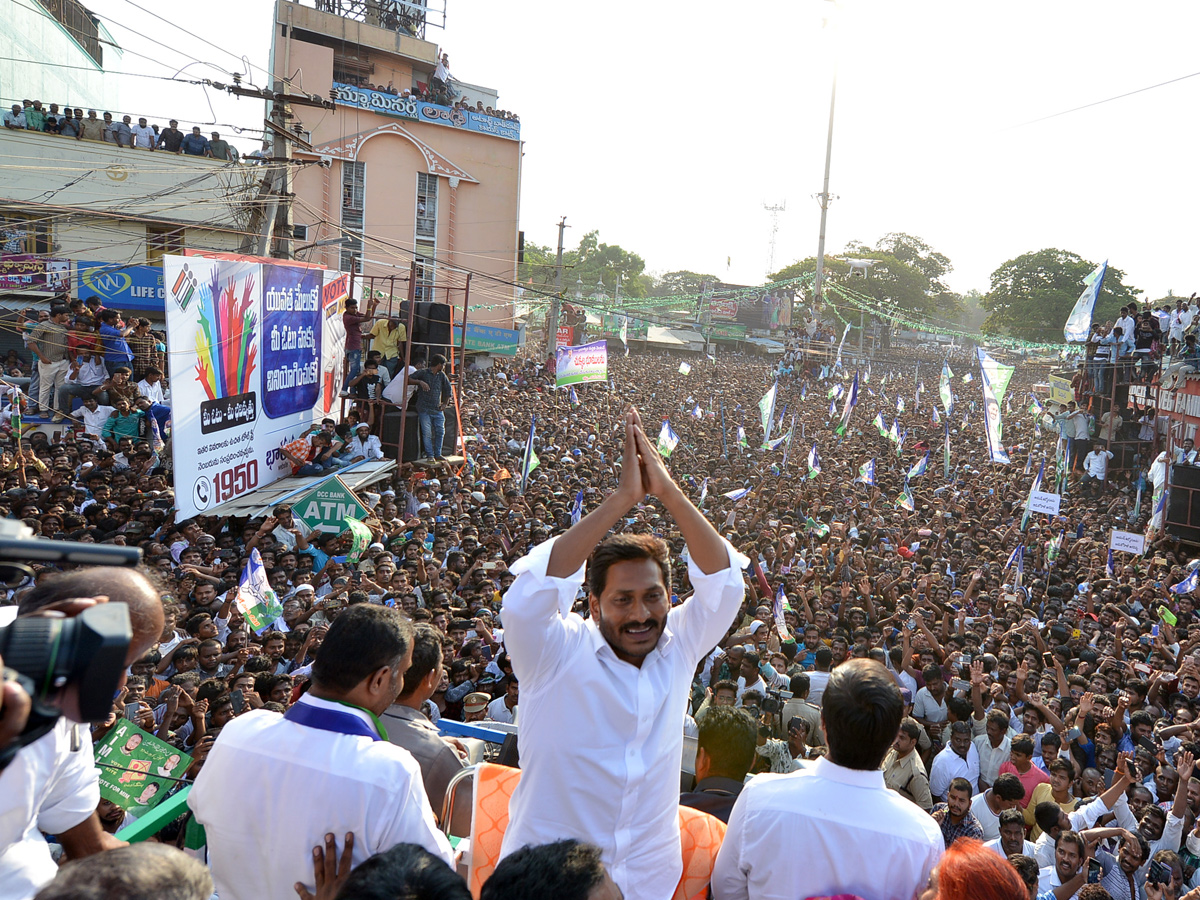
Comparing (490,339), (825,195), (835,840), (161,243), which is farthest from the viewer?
(825,195)

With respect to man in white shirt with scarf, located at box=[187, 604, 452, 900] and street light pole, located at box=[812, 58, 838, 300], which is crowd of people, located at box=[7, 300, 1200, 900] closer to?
man in white shirt with scarf, located at box=[187, 604, 452, 900]

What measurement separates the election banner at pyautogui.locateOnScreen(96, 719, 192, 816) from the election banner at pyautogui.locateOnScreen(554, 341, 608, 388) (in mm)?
13328

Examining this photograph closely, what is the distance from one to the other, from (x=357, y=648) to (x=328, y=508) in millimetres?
6748

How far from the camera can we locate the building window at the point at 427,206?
28703mm

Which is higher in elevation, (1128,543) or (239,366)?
(239,366)

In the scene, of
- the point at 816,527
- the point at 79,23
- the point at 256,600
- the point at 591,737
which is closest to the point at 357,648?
the point at 591,737

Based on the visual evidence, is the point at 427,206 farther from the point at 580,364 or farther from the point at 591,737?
the point at 591,737

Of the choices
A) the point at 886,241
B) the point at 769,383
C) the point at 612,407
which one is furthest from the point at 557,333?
the point at 886,241

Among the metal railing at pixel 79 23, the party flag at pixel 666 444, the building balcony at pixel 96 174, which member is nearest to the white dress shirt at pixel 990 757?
the party flag at pixel 666 444

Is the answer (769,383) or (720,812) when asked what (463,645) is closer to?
(720,812)

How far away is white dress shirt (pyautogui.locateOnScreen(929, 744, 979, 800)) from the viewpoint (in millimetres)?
4949

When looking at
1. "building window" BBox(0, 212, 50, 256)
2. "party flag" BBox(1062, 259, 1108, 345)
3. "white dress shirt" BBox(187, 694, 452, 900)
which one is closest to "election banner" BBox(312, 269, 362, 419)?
"building window" BBox(0, 212, 50, 256)

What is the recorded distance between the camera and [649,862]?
197 cm

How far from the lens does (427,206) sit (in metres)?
28.9
